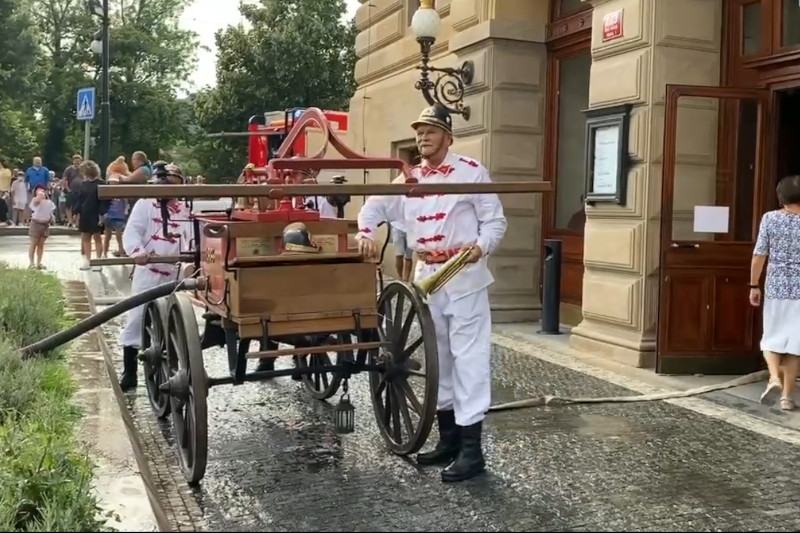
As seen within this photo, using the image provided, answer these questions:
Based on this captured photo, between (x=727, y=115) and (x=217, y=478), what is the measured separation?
5.19 m

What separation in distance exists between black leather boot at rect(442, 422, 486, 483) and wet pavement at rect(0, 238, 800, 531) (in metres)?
0.07

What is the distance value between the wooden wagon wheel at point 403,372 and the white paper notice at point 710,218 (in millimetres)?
3370

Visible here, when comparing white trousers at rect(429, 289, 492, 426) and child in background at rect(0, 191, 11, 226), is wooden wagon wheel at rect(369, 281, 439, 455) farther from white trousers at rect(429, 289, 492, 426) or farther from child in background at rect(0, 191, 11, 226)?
child in background at rect(0, 191, 11, 226)

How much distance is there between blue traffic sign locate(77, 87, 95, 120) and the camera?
1798 cm

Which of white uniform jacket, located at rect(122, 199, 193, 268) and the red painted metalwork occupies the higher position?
the red painted metalwork

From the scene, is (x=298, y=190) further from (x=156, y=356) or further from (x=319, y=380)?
(x=319, y=380)

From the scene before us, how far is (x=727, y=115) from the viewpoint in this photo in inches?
314

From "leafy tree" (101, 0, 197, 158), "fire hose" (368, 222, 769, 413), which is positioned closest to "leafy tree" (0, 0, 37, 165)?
"leafy tree" (101, 0, 197, 158)

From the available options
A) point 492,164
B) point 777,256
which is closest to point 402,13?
point 492,164

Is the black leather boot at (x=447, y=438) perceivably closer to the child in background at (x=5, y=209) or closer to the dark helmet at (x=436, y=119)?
the dark helmet at (x=436, y=119)

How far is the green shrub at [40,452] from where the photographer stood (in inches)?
154

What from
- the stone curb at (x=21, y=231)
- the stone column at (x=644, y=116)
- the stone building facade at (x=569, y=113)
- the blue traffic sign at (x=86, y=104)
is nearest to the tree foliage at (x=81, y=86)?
the stone curb at (x=21, y=231)

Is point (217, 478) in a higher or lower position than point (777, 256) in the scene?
lower

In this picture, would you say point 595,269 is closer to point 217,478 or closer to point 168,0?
point 217,478
